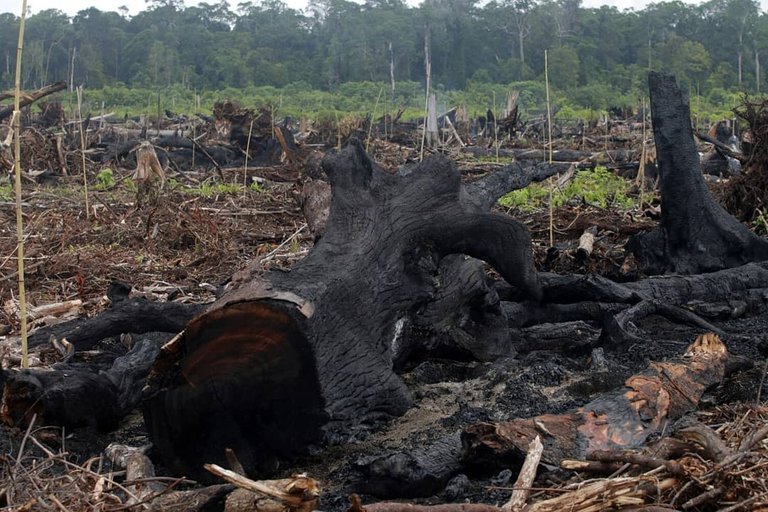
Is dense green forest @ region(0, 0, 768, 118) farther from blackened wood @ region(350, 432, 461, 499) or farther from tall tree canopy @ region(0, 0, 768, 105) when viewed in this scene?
blackened wood @ region(350, 432, 461, 499)

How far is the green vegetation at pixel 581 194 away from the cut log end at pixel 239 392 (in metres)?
6.52

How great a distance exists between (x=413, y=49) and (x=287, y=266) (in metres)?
67.3

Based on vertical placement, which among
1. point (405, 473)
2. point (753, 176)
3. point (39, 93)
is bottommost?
point (405, 473)

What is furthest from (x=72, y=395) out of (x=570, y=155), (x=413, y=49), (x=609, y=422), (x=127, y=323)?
(x=413, y=49)

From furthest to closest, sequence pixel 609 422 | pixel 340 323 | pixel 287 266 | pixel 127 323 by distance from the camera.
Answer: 1. pixel 287 266
2. pixel 127 323
3. pixel 340 323
4. pixel 609 422

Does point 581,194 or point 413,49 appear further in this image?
point 413,49

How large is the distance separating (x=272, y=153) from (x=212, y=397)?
12699mm

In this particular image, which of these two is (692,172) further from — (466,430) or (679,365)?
(466,430)

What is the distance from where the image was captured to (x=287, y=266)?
685 centimetres

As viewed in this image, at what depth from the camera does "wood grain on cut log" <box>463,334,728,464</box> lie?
2.98m

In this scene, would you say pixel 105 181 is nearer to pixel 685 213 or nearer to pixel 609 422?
pixel 685 213

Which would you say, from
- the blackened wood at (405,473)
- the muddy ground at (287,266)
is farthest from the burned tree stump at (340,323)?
the blackened wood at (405,473)

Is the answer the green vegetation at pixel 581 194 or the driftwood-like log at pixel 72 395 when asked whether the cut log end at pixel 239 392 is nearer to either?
the driftwood-like log at pixel 72 395

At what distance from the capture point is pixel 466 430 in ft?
9.96
